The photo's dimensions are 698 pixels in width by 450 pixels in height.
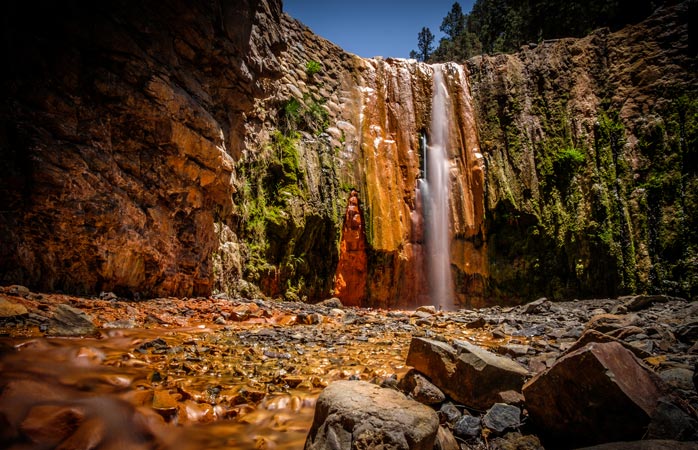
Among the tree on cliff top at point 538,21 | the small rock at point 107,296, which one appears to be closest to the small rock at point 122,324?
the small rock at point 107,296

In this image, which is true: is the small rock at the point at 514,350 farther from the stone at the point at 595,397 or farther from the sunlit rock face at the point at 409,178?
the sunlit rock face at the point at 409,178

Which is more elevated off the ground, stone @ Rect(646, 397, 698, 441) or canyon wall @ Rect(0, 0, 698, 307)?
canyon wall @ Rect(0, 0, 698, 307)

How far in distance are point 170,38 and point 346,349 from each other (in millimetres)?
7268

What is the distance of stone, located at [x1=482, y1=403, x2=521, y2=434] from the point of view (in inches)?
84.4

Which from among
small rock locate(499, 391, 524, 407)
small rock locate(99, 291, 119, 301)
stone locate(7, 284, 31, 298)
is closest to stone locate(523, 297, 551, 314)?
small rock locate(499, 391, 524, 407)

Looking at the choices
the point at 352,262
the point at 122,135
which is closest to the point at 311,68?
the point at 352,262

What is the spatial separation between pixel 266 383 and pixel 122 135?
5.91 m

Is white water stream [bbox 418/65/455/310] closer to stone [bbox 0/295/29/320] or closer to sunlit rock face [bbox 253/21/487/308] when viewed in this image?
sunlit rock face [bbox 253/21/487/308]

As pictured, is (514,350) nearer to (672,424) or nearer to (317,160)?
(672,424)

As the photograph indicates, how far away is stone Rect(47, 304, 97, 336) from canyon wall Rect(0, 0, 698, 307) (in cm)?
174

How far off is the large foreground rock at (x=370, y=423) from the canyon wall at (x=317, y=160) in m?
5.39

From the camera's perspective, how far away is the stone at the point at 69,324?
3435 mm

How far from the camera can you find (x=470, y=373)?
2.48 meters

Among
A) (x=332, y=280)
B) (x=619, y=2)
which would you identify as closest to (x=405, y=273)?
(x=332, y=280)
